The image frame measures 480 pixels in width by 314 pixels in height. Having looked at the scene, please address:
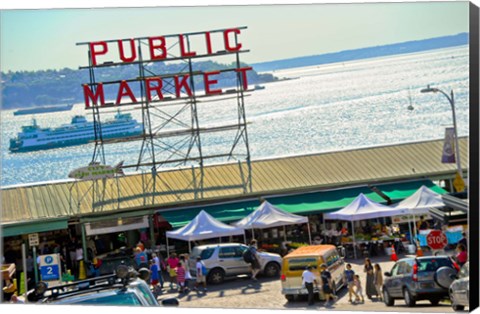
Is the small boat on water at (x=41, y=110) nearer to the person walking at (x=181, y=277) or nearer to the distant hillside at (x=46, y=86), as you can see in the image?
the distant hillside at (x=46, y=86)

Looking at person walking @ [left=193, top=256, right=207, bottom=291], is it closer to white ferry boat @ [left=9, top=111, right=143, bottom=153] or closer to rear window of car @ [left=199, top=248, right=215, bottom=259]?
rear window of car @ [left=199, top=248, right=215, bottom=259]

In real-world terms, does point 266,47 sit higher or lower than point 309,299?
higher

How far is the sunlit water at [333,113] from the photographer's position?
177 feet

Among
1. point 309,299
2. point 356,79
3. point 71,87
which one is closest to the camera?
point 309,299

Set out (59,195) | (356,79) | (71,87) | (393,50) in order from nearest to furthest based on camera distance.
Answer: (59,195)
(393,50)
(356,79)
(71,87)

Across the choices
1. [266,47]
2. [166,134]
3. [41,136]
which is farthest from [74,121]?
[166,134]

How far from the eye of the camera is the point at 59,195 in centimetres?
3338

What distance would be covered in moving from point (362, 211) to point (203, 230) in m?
4.54

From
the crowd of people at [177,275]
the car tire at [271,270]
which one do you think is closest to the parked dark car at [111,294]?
the crowd of people at [177,275]

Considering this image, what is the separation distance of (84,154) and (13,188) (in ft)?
166

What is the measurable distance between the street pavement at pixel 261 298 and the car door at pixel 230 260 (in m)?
0.31

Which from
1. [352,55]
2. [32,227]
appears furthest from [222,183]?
[352,55]

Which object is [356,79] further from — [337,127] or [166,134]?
[166,134]

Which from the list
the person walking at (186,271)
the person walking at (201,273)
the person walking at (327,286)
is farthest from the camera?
the person walking at (186,271)
